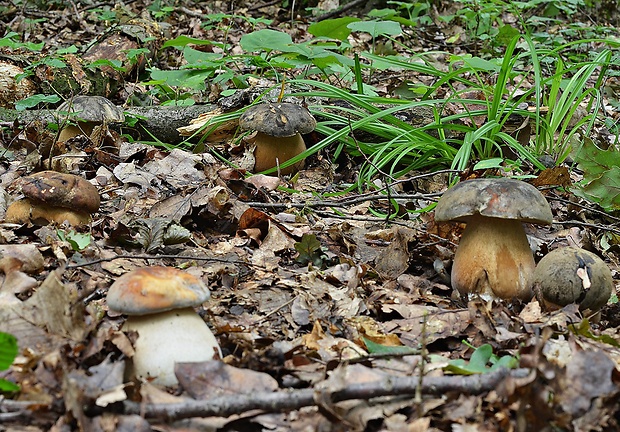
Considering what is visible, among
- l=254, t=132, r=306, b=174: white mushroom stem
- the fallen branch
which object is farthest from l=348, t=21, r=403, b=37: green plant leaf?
the fallen branch

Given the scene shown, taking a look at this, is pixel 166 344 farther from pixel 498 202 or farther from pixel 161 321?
pixel 498 202

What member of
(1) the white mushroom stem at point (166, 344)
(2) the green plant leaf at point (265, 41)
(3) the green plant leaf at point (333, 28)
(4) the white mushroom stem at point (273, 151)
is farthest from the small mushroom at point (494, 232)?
(3) the green plant leaf at point (333, 28)

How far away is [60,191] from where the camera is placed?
11.4 feet

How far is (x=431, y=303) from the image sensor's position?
3.12 metres

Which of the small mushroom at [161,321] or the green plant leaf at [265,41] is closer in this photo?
the small mushroom at [161,321]

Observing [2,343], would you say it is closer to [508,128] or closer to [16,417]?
[16,417]

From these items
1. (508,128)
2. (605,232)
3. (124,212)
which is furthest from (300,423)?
(508,128)

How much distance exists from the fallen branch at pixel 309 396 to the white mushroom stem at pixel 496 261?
123cm

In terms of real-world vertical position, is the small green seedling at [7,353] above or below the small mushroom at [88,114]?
above

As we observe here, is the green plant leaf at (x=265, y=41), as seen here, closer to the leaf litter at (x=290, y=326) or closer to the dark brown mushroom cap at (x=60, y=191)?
the leaf litter at (x=290, y=326)

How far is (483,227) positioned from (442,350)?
33.5 inches

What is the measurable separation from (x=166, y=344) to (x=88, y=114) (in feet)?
12.4

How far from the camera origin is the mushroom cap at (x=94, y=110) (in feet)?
17.2

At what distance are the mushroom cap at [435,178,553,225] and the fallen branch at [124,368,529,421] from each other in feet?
3.69
